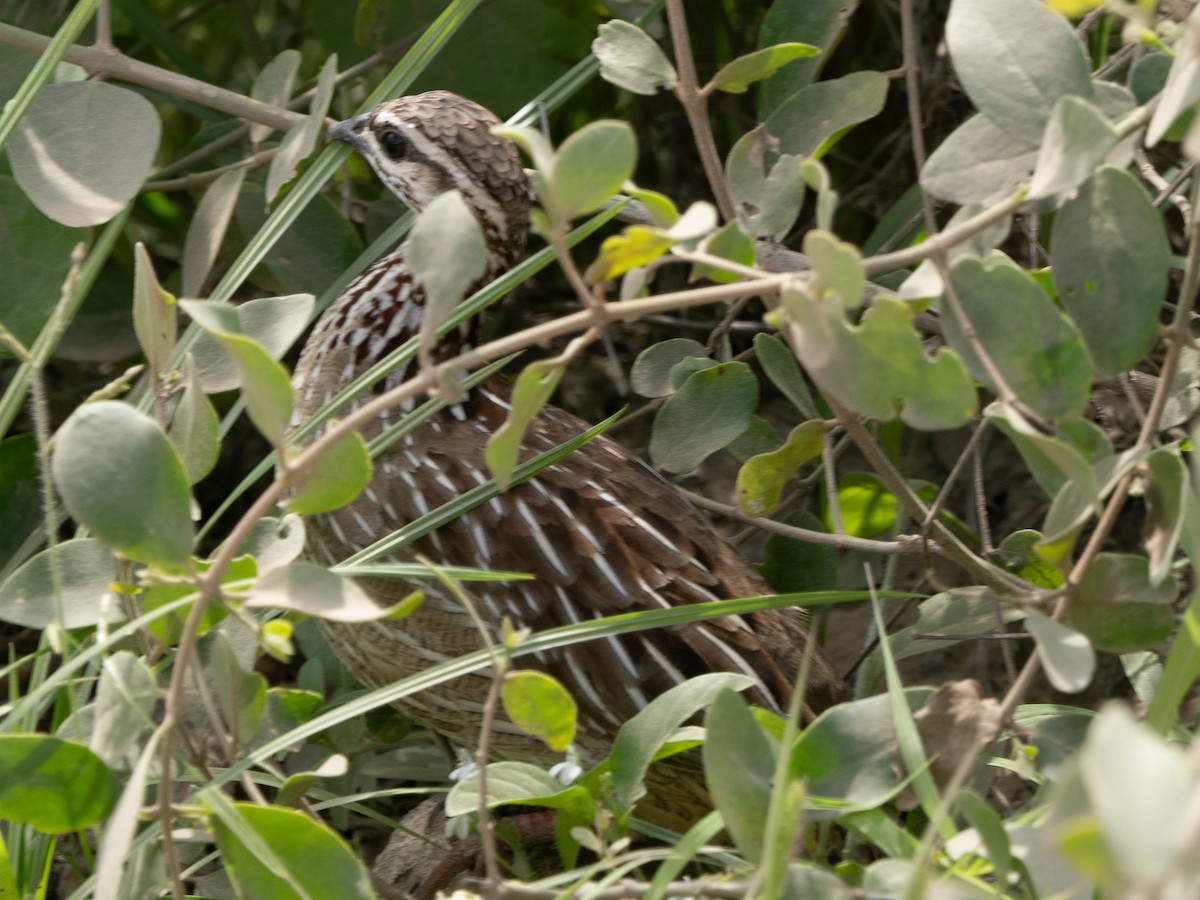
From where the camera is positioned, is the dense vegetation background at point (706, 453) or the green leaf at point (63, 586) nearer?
the dense vegetation background at point (706, 453)

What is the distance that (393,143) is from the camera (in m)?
2.63

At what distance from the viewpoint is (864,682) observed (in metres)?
2.39

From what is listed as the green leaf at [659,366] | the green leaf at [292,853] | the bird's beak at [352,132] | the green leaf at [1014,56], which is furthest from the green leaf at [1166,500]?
the bird's beak at [352,132]

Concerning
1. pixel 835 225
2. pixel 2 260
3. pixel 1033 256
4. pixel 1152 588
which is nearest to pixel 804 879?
pixel 1152 588

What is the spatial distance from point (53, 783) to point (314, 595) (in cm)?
54

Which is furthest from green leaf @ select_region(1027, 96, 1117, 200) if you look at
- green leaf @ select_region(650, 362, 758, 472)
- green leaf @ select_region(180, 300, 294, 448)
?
green leaf @ select_region(650, 362, 758, 472)

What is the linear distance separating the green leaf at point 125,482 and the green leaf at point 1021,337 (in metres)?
0.80

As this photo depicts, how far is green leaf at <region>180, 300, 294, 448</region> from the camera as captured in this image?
1.29 meters

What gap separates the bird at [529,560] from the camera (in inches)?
93.3

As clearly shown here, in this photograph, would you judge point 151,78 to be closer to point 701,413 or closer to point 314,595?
point 701,413

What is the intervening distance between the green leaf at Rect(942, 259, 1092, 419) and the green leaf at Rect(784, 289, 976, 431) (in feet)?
0.38

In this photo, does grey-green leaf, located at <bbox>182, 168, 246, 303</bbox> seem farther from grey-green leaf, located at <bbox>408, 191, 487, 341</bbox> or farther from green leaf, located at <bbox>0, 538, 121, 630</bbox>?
grey-green leaf, located at <bbox>408, 191, 487, 341</bbox>

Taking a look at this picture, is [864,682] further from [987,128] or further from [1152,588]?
[987,128]

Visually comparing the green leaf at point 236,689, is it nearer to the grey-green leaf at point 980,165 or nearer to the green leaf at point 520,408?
the green leaf at point 520,408
